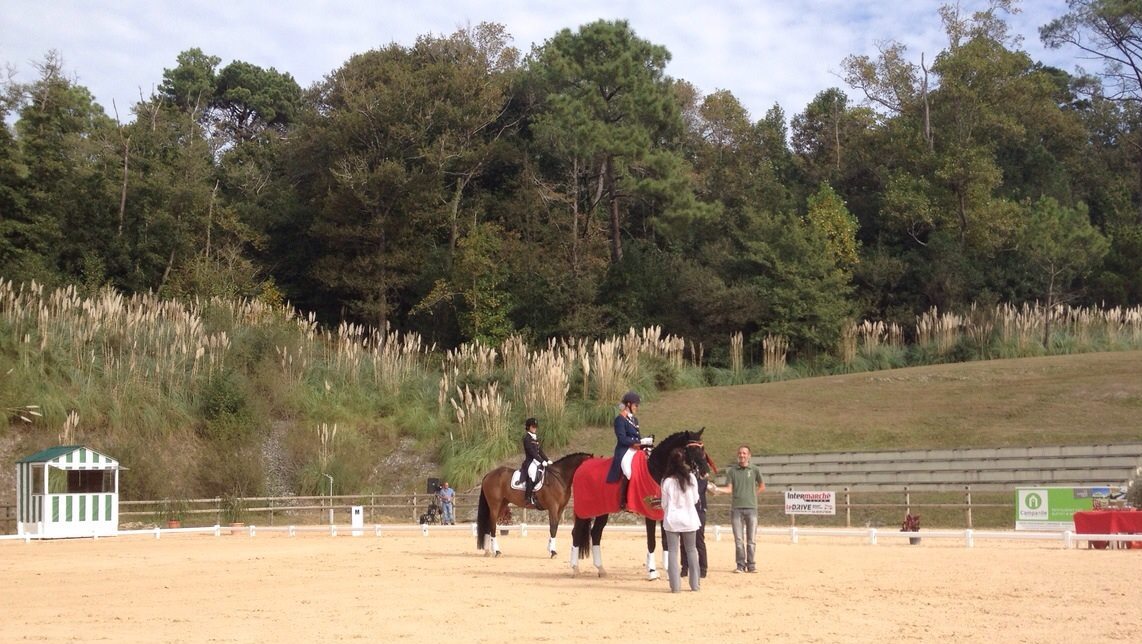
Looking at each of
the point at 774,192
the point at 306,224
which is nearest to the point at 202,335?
the point at 306,224

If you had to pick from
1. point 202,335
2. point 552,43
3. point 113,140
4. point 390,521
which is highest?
point 552,43

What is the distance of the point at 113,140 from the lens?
45.5 meters

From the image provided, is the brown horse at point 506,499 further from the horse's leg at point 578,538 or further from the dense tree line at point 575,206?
the dense tree line at point 575,206

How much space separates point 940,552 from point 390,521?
47.3 ft

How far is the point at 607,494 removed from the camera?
12625mm

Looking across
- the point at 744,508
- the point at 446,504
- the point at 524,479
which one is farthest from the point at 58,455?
the point at 744,508

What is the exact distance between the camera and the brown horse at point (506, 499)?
50.9 ft

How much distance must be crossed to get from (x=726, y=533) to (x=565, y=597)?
10901 millimetres

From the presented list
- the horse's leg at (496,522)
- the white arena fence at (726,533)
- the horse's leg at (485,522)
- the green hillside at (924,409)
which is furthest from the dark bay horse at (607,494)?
the green hillside at (924,409)

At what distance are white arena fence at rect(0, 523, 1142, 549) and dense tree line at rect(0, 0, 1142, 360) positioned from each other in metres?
16.8

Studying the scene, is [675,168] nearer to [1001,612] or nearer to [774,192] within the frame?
[774,192]

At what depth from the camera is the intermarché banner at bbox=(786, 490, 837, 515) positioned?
21250 millimetres

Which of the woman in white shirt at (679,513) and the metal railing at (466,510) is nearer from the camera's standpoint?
the woman in white shirt at (679,513)

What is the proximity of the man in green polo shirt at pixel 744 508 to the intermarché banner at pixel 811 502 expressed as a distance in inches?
287
